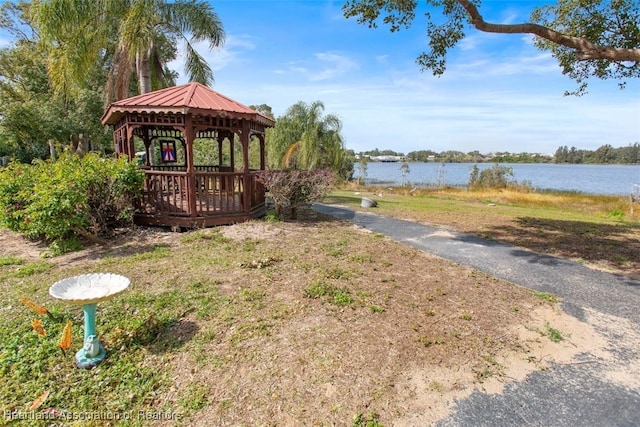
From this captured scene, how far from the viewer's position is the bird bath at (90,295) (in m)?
2.83

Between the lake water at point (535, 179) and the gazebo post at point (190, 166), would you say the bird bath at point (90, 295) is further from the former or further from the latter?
the lake water at point (535, 179)

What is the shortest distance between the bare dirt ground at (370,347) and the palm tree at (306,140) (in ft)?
47.8

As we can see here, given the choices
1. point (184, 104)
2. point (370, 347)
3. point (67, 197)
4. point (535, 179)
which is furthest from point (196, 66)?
point (535, 179)

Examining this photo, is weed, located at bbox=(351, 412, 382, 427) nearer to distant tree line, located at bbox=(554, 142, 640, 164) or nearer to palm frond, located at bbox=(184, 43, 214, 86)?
palm frond, located at bbox=(184, 43, 214, 86)

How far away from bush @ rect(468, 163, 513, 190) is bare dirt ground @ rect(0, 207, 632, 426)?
79.4ft

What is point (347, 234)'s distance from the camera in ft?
24.8

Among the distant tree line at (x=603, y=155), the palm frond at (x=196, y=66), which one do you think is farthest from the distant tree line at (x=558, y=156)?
the palm frond at (x=196, y=66)

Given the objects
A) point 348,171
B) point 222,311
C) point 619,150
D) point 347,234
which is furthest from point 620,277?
point 619,150

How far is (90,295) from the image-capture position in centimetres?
283

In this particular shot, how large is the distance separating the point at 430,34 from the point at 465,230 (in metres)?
4.87

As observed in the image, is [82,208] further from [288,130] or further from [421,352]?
[288,130]

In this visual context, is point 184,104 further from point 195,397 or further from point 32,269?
point 195,397

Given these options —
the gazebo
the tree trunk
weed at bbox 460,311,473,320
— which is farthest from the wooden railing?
weed at bbox 460,311,473,320

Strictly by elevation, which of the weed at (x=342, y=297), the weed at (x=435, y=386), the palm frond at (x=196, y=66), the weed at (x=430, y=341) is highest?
the palm frond at (x=196, y=66)
